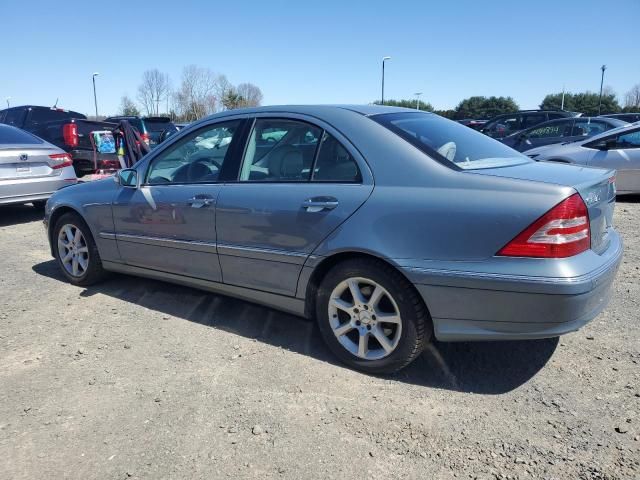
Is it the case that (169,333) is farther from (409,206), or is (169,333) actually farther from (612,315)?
(612,315)

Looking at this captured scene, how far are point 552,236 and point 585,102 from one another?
2861 inches

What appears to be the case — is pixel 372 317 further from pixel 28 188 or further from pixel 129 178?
pixel 28 188

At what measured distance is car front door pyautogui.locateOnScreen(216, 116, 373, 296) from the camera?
119 inches

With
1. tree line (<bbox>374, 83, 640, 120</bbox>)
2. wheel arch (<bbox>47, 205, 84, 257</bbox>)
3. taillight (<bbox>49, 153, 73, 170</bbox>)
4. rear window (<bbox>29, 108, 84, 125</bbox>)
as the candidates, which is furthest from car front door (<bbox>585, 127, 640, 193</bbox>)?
tree line (<bbox>374, 83, 640, 120</bbox>)

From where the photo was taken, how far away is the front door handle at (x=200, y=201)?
11.8ft

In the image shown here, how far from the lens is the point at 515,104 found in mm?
70562

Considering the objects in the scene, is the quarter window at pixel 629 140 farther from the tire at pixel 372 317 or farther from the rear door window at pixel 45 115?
the rear door window at pixel 45 115

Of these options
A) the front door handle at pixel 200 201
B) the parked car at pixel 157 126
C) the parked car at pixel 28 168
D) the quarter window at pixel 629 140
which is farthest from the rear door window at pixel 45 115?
the quarter window at pixel 629 140

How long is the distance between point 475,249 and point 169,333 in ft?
7.57

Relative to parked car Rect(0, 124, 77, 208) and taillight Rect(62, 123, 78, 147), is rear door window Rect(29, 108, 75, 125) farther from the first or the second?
parked car Rect(0, 124, 77, 208)

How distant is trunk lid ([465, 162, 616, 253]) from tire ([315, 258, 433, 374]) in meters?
0.78

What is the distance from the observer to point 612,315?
149 inches

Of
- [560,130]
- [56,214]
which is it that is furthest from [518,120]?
[56,214]

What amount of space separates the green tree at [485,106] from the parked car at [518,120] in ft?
177
